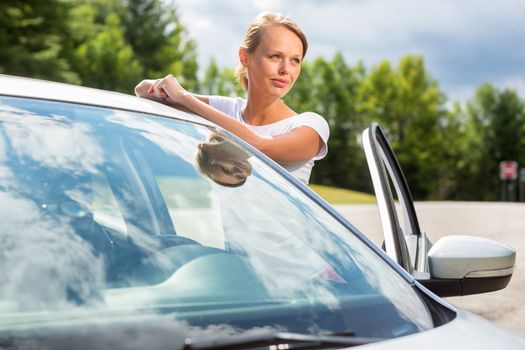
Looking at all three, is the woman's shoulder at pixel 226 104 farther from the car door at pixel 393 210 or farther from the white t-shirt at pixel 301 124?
the car door at pixel 393 210

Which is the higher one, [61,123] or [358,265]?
[61,123]

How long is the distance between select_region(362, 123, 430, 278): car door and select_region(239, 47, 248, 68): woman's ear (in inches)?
21.3

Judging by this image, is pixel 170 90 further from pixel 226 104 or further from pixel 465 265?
pixel 465 265

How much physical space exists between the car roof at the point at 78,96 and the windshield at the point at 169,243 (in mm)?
26

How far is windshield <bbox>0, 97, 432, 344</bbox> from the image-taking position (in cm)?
158

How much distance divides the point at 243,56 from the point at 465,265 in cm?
140

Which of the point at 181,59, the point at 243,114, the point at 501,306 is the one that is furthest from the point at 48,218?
the point at 181,59

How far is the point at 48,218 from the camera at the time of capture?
67.1 inches

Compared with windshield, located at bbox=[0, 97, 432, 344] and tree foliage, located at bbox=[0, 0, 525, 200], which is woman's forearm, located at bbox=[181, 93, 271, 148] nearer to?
windshield, located at bbox=[0, 97, 432, 344]

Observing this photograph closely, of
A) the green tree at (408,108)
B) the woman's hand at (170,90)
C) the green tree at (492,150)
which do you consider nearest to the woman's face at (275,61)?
the woman's hand at (170,90)

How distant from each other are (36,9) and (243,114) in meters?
40.0

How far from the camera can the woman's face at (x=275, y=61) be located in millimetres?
3113

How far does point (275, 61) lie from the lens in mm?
3135

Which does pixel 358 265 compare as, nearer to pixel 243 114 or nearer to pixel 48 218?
pixel 48 218
